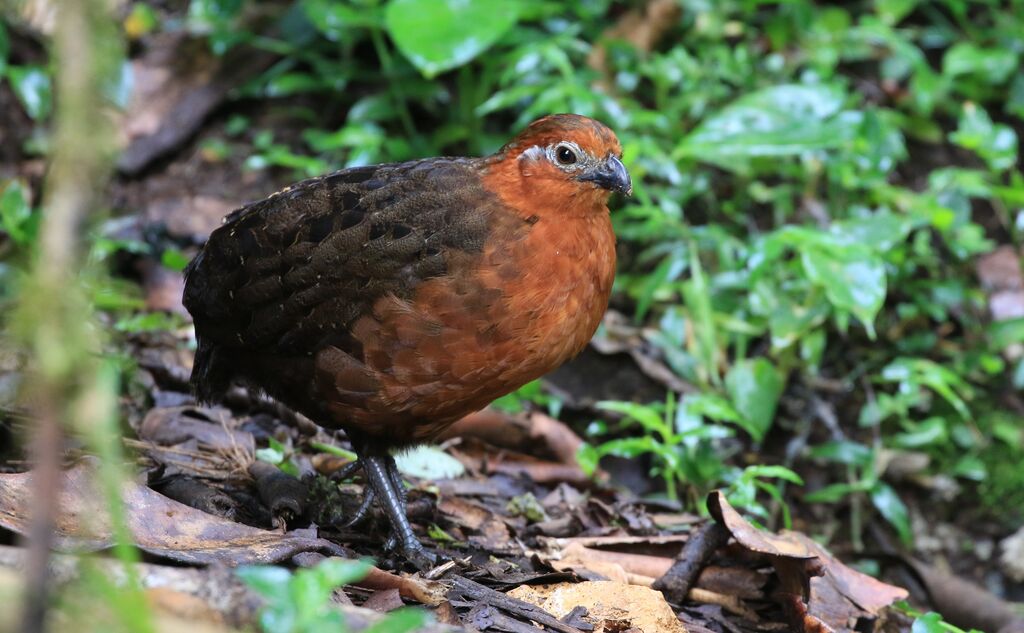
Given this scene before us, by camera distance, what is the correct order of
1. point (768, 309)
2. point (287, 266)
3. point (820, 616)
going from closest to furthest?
point (820, 616)
point (287, 266)
point (768, 309)

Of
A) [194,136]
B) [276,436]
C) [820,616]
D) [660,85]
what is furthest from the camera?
[194,136]

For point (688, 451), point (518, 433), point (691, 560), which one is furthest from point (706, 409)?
point (691, 560)

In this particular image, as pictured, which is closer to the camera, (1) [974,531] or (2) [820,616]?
A: (2) [820,616]

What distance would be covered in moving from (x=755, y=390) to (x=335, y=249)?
2.58 meters

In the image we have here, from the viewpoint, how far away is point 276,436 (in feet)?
15.5

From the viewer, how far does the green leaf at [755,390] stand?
5.49m

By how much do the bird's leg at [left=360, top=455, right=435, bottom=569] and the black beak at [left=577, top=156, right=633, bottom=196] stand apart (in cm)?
122

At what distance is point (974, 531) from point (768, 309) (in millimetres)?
1708

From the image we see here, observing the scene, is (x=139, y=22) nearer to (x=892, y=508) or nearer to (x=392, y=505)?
(x=392, y=505)

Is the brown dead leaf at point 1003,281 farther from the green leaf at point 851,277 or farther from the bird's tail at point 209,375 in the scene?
the bird's tail at point 209,375

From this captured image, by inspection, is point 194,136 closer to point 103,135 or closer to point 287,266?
point 287,266

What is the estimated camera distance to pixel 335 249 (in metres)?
3.81

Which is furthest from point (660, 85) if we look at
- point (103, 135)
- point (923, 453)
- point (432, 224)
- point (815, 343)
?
point (103, 135)

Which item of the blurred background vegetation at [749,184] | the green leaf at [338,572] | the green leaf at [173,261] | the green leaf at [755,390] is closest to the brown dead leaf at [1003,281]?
the blurred background vegetation at [749,184]
